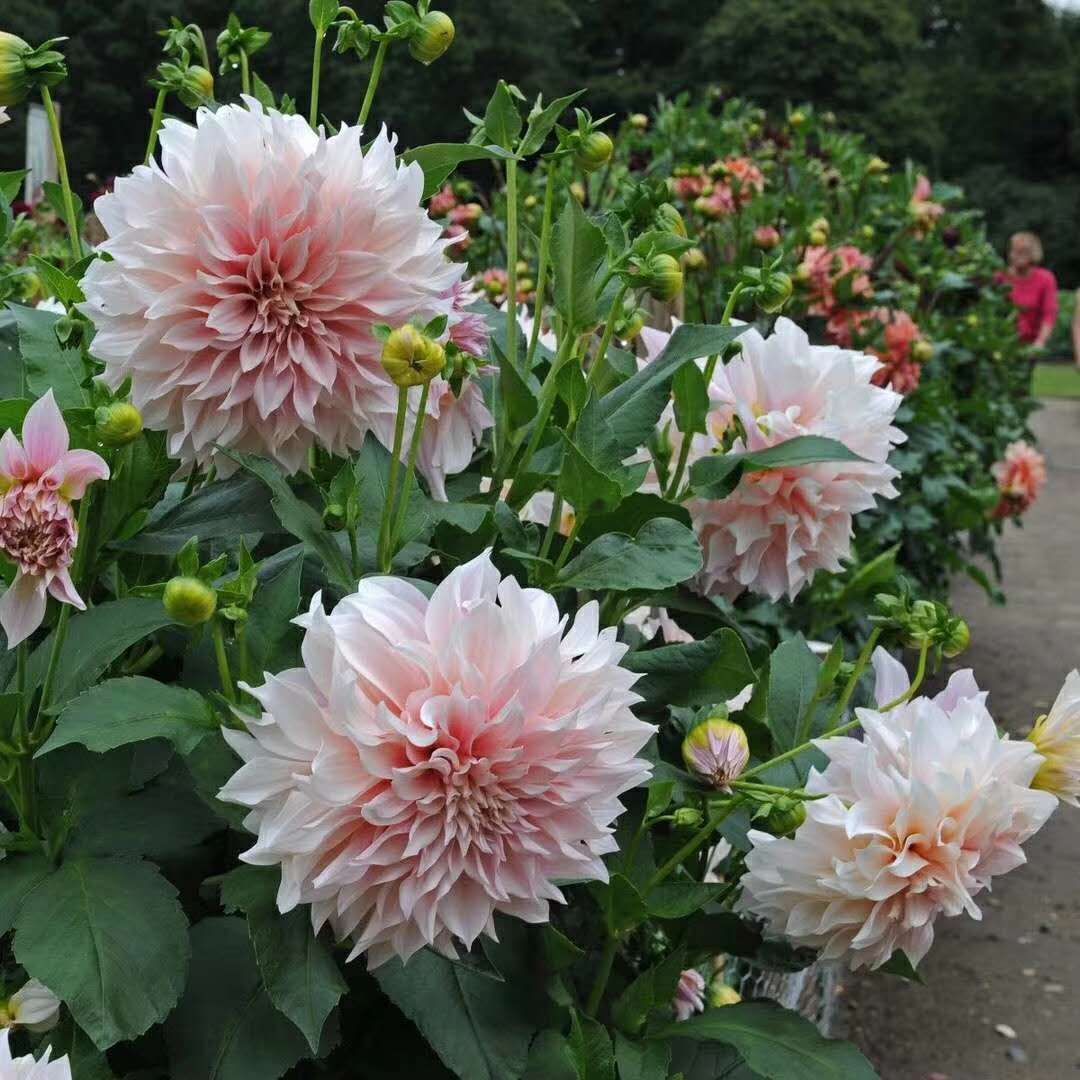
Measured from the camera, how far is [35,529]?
724 millimetres

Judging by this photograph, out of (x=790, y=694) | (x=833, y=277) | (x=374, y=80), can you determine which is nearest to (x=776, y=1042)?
(x=790, y=694)

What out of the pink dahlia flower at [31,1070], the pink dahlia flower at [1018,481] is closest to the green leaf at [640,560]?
the pink dahlia flower at [31,1070]

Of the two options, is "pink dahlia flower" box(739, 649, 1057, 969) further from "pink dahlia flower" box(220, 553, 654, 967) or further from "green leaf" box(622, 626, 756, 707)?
"pink dahlia flower" box(220, 553, 654, 967)

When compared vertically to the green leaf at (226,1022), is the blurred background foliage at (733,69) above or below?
below

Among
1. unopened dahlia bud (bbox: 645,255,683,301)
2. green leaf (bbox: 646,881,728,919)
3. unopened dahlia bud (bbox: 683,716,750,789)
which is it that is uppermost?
unopened dahlia bud (bbox: 645,255,683,301)

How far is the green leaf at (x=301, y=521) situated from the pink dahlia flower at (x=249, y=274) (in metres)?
0.02

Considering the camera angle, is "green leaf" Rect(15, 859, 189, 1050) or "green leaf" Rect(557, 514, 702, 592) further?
"green leaf" Rect(557, 514, 702, 592)

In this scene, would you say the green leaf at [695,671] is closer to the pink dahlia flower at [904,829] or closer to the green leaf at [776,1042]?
the pink dahlia flower at [904,829]

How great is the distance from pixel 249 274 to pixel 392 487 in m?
0.15

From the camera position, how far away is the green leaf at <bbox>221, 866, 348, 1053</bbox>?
0.76 meters

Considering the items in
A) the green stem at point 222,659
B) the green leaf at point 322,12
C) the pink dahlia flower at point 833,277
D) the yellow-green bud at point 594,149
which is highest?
the green leaf at point 322,12

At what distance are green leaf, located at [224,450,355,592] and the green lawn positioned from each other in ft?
63.3

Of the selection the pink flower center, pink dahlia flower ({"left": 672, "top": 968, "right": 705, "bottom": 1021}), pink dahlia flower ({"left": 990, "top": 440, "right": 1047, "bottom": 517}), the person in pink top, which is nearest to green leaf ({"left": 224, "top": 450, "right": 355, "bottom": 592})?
the pink flower center

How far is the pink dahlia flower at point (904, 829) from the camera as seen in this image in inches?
35.3
